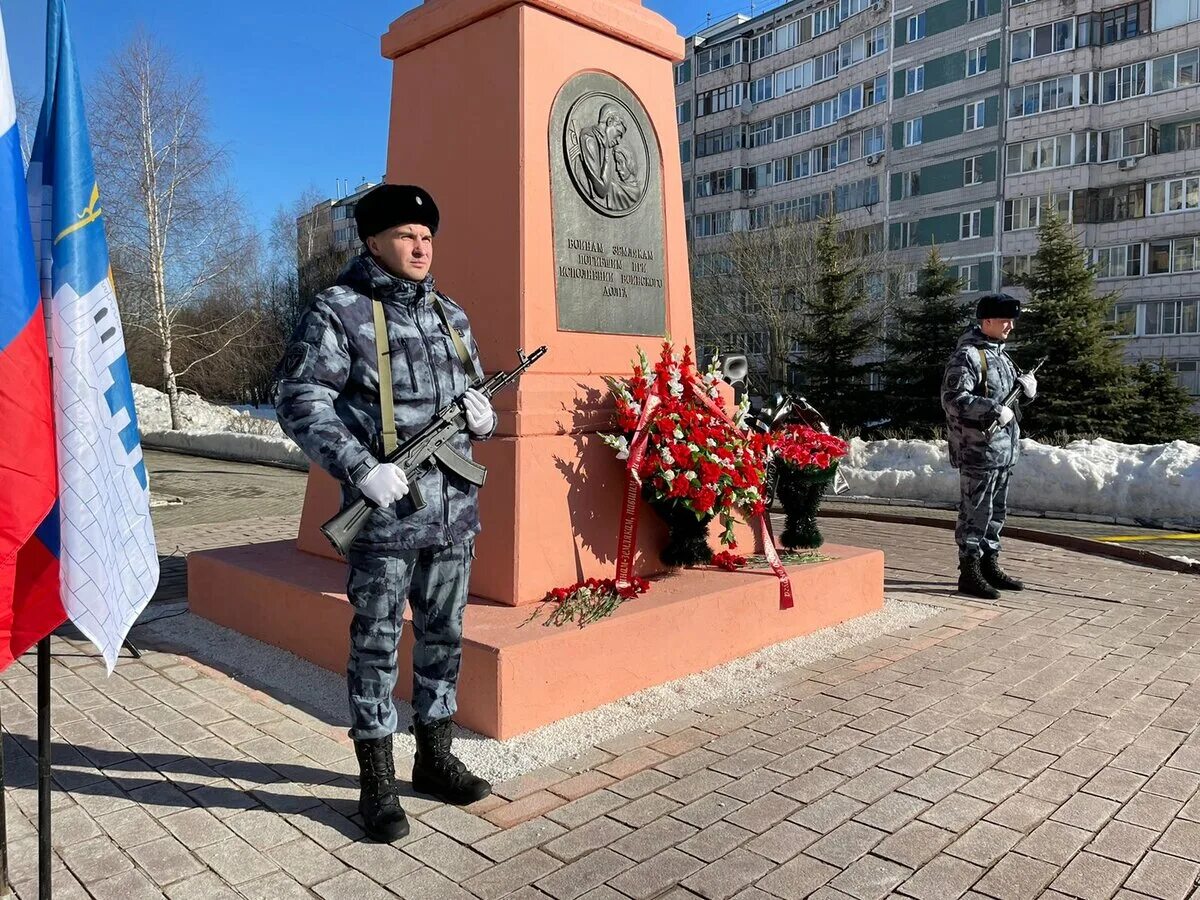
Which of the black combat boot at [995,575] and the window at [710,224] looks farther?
the window at [710,224]

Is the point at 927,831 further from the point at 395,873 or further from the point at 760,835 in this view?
the point at 395,873

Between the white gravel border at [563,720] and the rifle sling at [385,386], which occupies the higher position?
the rifle sling at [385,386]

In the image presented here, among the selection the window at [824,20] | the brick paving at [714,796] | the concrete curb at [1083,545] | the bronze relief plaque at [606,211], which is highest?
the window at [824,20]

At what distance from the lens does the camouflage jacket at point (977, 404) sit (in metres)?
5.71

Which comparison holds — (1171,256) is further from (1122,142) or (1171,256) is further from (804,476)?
(804,476)

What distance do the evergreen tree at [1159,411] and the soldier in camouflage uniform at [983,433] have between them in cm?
1778

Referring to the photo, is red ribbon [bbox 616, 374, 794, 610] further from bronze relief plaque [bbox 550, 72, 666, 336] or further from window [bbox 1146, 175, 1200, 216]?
window [bbox 1146, 175, 1200, 216]

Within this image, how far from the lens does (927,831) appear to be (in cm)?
281

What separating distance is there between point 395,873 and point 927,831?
1627 mm

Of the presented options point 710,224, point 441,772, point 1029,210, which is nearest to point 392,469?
point 441,772

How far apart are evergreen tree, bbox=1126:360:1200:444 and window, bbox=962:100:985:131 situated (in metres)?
17.3

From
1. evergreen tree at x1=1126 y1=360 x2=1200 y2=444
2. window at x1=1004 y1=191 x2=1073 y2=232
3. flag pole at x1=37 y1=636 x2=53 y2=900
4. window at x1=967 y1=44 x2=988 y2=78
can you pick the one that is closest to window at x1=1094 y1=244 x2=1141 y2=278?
window at x1=1004 y1=191 x2=1073 y2=232

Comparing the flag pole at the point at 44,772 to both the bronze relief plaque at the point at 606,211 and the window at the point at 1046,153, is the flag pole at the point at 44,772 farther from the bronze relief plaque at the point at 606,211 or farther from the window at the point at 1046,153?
the window at the point at 1046,153

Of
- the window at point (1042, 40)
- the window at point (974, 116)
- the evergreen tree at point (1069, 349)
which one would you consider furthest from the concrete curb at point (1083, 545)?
the window at point (974, 116)
